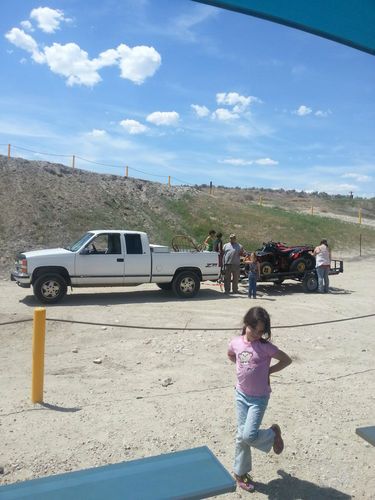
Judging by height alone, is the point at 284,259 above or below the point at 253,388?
above

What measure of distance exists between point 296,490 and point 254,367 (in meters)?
1.04

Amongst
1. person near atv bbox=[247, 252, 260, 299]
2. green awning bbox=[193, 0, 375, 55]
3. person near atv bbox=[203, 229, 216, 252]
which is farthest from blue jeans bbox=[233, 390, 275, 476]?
person near atv bbox=[203, 229, 216, 252]

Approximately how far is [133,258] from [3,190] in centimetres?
1672

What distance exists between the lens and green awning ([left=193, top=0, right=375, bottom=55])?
2943 millimetres

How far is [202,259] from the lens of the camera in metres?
12.9

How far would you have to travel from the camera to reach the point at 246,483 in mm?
3785

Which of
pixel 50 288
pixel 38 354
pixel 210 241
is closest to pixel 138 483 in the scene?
pixel 38 354

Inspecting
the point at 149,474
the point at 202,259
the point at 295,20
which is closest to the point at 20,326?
the point at 202,259

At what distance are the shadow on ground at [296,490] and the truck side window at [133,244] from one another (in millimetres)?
8721

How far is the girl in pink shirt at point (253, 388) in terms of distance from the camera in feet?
12.0

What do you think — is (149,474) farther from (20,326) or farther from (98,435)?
(20,326)

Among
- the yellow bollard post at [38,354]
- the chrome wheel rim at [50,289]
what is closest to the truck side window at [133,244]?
the chrome wheel rim at [50,289]

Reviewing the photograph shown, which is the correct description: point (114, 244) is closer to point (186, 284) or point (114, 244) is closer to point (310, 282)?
point (186, 284)

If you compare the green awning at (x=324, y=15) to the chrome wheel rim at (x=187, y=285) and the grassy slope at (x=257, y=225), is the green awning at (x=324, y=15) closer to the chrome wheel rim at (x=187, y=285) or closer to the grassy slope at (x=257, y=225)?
the chrome wheel rim at (x=187, y=285)
